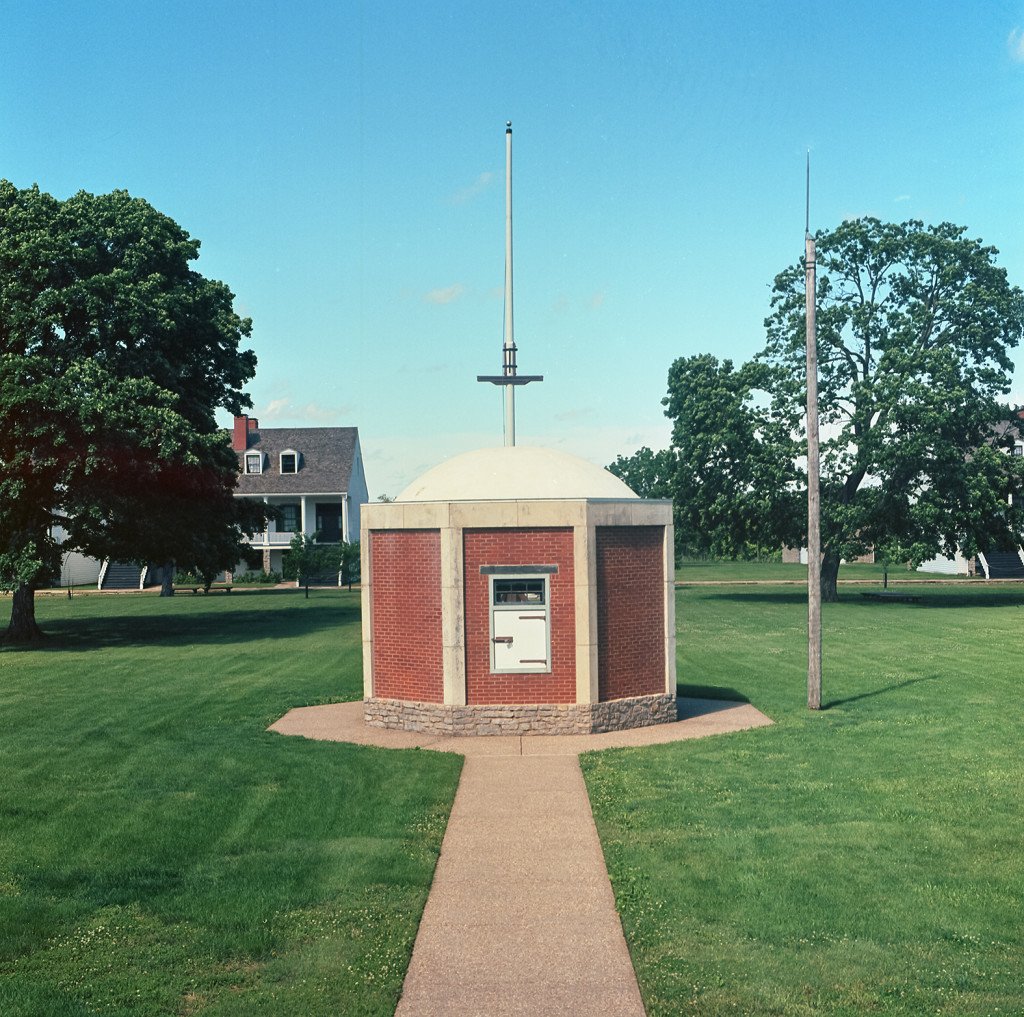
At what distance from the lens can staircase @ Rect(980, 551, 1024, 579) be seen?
6222 centimetres

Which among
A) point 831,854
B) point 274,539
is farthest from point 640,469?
point 831,854

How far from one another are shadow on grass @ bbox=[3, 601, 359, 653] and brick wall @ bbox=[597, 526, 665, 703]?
17.5 m

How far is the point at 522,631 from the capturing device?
15.8 m

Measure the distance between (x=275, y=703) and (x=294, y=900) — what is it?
10.9 m

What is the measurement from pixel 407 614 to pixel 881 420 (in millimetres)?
28409

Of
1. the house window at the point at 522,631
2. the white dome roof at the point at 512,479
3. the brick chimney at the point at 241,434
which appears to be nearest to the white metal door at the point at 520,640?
the house window at the point at 522,631

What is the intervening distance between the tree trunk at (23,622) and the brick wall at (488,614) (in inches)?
843

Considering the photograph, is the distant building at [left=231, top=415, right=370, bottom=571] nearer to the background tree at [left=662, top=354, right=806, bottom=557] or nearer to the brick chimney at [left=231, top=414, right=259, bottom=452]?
the brick chimney at [left=231, top=414, right=259, bottom=452]

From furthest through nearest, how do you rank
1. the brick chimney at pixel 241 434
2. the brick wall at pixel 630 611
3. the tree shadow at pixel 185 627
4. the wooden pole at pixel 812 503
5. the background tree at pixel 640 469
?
the background tree at pixel 640 469
the brick chimney at pixel 241 434
the tree shadow at pixel 185 627
the wooden pole at pixel 812 503
the brick wall at pixel 630 611

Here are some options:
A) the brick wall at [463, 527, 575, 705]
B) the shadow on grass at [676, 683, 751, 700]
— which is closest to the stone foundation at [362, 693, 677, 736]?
the brick wall at [463, 527, 575, 705]

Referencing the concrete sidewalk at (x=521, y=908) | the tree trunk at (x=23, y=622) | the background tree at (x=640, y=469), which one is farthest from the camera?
the background tree at (x=640, y=469)

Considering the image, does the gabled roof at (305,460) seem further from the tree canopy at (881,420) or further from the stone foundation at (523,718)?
the stone foundation at (523,718)

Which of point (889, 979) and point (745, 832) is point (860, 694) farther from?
point (889, 979)

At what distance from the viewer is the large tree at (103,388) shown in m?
27.8
